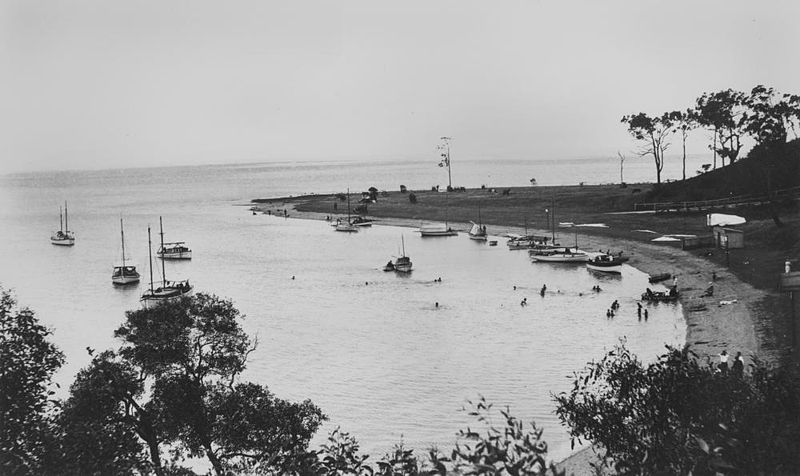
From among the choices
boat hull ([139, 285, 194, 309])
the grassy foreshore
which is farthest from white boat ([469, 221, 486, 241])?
boat hull ([139, 285, 194, 309])

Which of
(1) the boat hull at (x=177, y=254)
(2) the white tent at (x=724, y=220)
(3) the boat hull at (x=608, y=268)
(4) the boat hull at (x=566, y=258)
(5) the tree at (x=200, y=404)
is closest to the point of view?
(5) the tree at (x=200, y=404)

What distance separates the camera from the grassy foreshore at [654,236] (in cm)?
4484

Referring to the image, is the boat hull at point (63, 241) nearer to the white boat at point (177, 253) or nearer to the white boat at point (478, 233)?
the white boat at point (177, 253)

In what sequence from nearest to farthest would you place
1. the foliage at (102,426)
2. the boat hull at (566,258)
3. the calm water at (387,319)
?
the foliage at (102,426)
the calm water at (387,319)
the boat hull at (566,258)

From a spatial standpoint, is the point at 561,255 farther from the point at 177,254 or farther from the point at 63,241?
the point at 63,241

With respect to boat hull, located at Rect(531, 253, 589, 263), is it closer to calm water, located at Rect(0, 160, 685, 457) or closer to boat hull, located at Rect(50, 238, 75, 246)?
calm water, located at Rect(0, 160, 685, 457)

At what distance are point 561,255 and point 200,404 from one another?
65.0m

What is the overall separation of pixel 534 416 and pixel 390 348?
16240 mm

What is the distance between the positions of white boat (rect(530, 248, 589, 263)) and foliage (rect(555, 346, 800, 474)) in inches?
2323

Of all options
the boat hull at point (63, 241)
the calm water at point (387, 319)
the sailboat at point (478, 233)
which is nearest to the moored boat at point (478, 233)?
the sailboat at point (478, 233)

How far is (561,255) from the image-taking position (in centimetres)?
8275

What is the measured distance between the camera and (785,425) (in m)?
18.6

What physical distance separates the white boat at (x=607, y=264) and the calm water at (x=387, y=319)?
56.8 inches

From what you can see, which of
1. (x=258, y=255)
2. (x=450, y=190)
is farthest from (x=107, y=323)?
(x=450, y=190)
